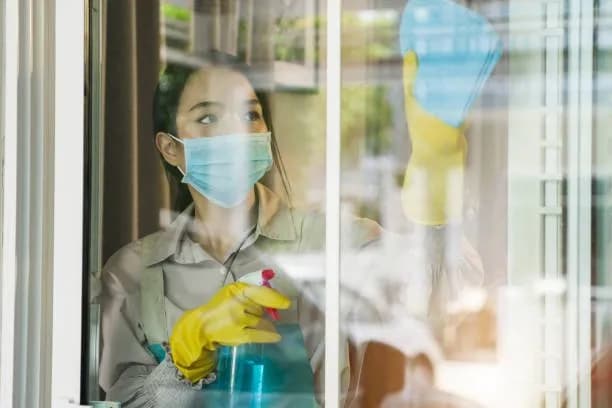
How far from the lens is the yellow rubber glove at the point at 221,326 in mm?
2391

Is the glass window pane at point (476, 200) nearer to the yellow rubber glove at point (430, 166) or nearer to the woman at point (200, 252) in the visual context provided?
the yellow rubber glove at point (430, 166)

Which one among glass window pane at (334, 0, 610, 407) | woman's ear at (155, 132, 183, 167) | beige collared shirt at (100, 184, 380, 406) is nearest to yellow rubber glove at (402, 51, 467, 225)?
glass window pane at (334, 0, 610, 407)

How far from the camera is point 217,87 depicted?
2418mm

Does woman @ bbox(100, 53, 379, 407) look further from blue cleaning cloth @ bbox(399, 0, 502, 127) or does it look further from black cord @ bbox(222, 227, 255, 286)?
blue cleaning cloth @ bbox(399, 0, 502, 127)

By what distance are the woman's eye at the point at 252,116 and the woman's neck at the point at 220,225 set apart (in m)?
0.19

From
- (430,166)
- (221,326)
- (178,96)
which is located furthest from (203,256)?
(430,166)

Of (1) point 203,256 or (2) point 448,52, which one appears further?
(1) point 203,256

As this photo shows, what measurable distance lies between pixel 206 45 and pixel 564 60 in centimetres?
85

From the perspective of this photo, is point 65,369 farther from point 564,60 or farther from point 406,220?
point 564,60

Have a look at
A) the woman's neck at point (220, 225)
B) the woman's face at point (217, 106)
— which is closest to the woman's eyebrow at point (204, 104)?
the woman's face at point (217, 106)

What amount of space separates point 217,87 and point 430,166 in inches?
22.2

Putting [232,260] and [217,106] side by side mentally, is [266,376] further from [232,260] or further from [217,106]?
[217,106]

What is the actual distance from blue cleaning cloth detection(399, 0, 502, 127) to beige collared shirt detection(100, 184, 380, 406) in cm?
42

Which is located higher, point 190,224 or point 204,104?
point 204,104
